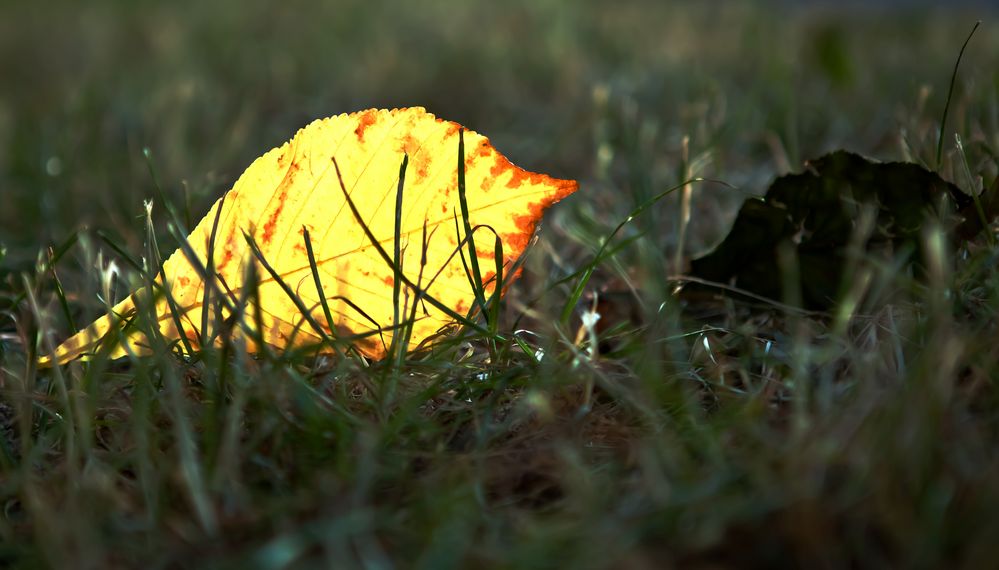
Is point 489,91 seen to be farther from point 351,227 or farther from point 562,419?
Answer: point 562,419

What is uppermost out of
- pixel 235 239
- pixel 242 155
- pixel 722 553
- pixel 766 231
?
pixel 242 155

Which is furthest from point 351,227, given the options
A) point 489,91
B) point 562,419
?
point 489,91

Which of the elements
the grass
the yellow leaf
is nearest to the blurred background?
the grass

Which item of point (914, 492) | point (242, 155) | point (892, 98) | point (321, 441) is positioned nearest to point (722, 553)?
point (914, 492)

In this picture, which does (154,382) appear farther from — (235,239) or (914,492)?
(914,492)

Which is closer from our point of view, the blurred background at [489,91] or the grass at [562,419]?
the grass at [562,419]

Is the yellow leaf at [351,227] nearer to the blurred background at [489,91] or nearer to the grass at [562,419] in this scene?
the grass at [562,419]

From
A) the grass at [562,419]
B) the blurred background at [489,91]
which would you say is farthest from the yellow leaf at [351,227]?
the blurred background at [489,91]
